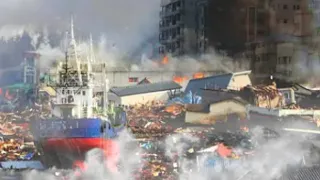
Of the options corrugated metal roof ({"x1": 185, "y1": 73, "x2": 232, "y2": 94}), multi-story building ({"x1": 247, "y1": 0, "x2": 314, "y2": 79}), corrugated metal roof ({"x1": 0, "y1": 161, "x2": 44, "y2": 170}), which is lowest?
corrugated metal roof ({"x1": 0, "y1": 161, "x2": 44, "y2": 170})

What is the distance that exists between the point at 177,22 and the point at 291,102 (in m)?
1.62

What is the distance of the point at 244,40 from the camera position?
762 cm

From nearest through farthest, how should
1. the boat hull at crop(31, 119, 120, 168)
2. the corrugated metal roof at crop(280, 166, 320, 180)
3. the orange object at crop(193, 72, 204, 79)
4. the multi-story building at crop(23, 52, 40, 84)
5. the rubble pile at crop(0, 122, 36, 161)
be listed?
the corrugated metal roof at crop(280, 166, 320, 180)
the boat hull at crop(31, 119, 120, 168)
the rubble pile at crop(0, 122, 36, 161)
the multi-story building at crop(23, 52, 40, 84)
the orange object at crop(193, 72, 204, 79)

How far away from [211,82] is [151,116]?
78cm

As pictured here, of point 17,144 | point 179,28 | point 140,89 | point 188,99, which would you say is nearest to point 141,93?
point 140,89

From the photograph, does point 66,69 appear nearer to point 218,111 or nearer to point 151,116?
point 151,116

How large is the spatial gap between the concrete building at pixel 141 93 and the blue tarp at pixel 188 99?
8 centimetres

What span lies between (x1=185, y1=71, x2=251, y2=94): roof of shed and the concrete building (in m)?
0.18

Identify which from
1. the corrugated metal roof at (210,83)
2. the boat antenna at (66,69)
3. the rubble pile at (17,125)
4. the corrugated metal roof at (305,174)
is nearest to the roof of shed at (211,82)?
the corrugated metal roof at (210,83)

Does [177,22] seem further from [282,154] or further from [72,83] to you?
[282,154]

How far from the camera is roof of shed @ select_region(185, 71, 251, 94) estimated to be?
7242 millimetres

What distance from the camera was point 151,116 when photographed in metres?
7.22

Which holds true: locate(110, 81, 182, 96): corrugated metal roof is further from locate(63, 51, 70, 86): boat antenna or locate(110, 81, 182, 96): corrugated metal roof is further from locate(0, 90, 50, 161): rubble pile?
locate(0, 90, 50, 161): rubble pile

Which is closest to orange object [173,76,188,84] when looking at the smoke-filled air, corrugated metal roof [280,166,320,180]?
the smoke-filled air
